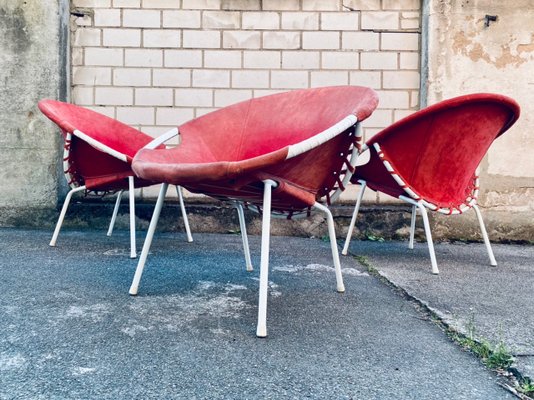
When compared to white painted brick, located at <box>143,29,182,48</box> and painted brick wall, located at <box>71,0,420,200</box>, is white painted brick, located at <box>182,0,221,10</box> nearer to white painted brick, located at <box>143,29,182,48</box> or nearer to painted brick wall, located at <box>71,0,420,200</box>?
painted brick wall, located at <box>71,0,420,200</box>

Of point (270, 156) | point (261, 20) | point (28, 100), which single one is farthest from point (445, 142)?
point (28, 100)

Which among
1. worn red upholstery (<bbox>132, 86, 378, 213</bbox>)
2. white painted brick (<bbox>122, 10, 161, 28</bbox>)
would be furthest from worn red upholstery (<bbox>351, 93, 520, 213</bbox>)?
white painted brick (<bbox>122, 10, 161, 28</bbox>)

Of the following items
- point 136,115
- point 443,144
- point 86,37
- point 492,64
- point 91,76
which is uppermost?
point 86,37

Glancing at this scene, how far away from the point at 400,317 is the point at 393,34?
2.74m

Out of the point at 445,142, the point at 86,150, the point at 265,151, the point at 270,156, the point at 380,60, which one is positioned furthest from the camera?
the point at 380,60

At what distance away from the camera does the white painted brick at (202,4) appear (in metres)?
3.71

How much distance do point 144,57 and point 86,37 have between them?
18.8 inches

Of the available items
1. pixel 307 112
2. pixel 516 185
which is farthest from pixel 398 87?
pixel 307 112

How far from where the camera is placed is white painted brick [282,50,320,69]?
3705 mm

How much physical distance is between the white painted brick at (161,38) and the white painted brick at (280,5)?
2.30ft

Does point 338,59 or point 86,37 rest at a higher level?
point 86,37

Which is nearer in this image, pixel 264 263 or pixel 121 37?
pixel 264 263

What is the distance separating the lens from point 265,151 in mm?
1987

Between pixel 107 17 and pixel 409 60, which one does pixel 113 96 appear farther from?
pixel 409 60
